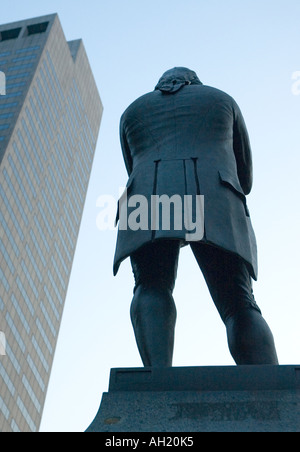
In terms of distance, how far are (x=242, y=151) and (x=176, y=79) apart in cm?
95

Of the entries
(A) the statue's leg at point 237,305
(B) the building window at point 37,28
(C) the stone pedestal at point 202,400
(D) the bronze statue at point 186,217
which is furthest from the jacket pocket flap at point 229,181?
(B) the building window at point 37,28

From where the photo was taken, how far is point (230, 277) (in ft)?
14.8

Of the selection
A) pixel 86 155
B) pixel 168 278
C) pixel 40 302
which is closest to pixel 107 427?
pixel 168 278

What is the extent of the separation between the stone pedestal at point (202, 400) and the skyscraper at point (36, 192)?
57.3 m

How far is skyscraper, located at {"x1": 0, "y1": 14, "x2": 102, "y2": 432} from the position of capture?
207 ft

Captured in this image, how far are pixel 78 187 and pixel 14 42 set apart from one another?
79.1ft

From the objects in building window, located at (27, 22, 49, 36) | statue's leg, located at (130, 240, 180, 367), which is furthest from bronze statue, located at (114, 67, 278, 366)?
building window, located at (27, 22, 49, 36)

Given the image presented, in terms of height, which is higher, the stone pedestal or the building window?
the building window

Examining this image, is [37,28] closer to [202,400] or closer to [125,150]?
[125,150]

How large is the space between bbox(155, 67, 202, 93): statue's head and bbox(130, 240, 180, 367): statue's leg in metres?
1.71

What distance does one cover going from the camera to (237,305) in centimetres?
441
